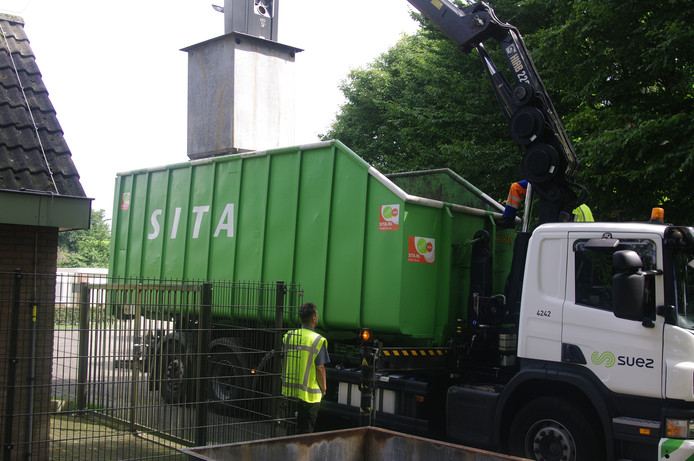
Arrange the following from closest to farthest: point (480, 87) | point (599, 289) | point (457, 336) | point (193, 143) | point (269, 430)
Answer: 1. point (599, 289)
2. point (269, 430)
3. point (457, 336)
4. point (193, 143)
5. point (480, 87)

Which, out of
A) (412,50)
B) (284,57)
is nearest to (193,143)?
(284,57)

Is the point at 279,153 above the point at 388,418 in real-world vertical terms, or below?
above

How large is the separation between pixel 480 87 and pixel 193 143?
6998mm

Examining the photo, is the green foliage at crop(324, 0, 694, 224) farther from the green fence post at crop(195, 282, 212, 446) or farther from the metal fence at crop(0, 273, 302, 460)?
the green fence post at crop(195, 282, 212, 446)

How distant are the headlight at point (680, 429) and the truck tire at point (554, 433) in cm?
64

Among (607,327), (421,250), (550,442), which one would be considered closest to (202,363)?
(421,250)

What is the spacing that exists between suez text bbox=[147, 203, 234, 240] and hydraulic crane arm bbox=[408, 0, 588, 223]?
3.94 meters

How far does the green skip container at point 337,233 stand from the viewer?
7.37 metres

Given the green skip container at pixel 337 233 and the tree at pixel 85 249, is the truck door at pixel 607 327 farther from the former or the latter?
the tree at pixel 85 249

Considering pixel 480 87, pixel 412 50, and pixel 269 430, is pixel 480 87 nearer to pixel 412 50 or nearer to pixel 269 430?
pixel 269 430

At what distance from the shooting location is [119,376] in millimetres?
5598

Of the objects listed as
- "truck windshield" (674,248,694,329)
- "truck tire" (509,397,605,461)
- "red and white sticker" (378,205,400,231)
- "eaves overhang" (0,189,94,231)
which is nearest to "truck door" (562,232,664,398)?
"truck windshield" (674,248,694,329)

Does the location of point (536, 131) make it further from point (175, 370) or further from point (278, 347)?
point (175, 370)

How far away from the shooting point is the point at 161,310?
6.22 metres
